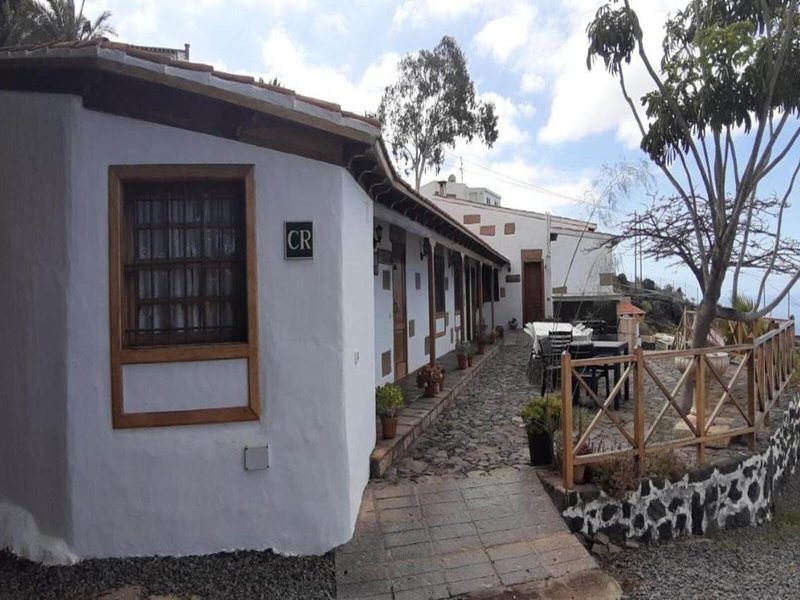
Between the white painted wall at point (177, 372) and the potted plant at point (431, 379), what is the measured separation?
338 cm

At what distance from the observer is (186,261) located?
393cm

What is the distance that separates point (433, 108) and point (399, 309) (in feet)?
57.8

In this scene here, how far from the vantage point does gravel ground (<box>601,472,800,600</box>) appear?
3775mm

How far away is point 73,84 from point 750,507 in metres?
6.53

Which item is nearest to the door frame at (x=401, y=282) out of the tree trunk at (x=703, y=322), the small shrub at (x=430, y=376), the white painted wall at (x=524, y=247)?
the small shrub at (x=430, y=376)

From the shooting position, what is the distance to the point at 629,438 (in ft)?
14.8

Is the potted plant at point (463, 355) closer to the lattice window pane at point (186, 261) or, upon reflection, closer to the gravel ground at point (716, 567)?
the gravel ground at point (716, 567)

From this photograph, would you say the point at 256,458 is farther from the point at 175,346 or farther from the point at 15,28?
the point at 15,28

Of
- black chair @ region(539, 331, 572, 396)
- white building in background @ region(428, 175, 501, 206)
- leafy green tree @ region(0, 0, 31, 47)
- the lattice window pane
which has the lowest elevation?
black chair @ region(539, 331, 572, 396)

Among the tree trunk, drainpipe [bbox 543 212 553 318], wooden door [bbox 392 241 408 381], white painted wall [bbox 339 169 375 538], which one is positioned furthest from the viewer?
drainpipe [bbox 543 212 553 318]

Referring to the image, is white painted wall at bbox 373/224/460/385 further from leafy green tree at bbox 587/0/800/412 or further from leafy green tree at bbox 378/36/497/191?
leafy green tree at bbox 378/36/497/191

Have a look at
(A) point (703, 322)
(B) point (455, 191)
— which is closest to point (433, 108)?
(B) point (455, 191)

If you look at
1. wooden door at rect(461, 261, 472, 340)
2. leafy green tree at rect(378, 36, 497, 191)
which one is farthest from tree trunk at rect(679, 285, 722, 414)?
leafy green tree at rect(378, 36, 497, 191)

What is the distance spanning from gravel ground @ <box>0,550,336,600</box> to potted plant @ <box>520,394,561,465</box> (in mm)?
2034
